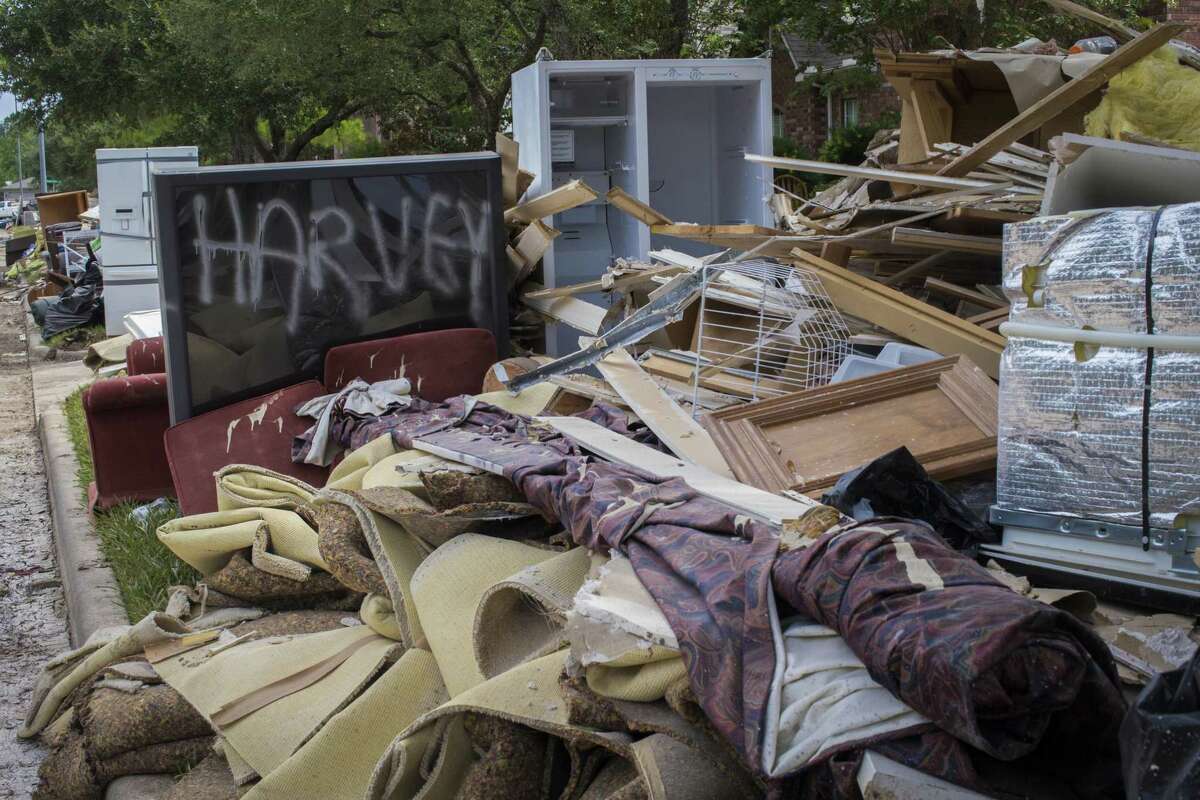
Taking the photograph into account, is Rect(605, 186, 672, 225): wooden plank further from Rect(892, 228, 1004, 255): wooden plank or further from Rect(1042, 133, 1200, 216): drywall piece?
Rect(1042, 133, 1200, 216): drywall piece

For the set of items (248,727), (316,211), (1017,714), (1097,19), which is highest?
(1097,19)

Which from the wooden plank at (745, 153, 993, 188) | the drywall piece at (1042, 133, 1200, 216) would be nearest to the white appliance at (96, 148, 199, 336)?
the wooden plank at (745, 153, 993, 188)

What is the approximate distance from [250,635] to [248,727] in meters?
0.74

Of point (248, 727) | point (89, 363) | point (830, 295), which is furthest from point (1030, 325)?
point (89, 363)

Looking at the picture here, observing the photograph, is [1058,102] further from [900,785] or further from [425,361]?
[900,785]

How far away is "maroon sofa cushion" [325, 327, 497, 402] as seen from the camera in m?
6.30

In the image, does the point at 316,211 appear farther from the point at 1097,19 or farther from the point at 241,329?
the point at 1097,19

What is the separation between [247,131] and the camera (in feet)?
74.4

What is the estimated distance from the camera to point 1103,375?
2973mm

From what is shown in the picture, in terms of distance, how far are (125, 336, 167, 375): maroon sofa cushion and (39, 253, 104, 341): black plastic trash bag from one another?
9.36 m

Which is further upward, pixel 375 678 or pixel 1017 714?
pixel 1017 714

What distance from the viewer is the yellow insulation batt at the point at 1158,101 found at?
17.1 ft

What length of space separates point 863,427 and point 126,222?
11.7 m

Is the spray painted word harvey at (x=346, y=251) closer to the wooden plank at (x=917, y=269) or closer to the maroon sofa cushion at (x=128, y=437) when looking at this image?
the maroon sofa cushion at (x=128, y=437)
